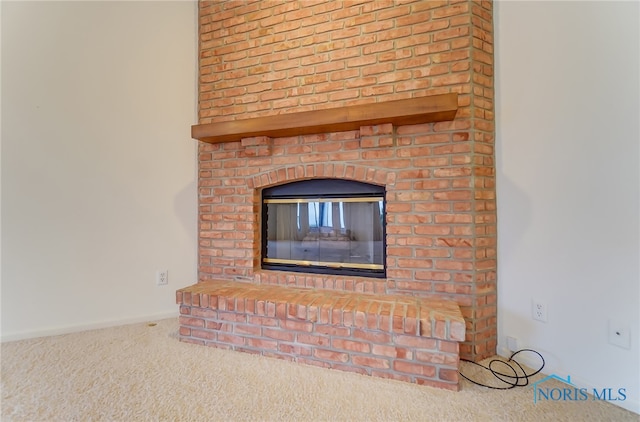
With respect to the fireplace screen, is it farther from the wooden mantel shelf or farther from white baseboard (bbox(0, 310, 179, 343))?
white baseboard (bbox(0, 310, 179, 343))

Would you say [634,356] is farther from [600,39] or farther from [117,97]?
[117,97]

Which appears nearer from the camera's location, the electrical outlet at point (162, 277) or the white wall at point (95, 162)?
the white wall at point (95, 162)

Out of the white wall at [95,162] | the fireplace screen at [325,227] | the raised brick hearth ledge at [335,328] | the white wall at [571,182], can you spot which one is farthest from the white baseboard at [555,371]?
the white wall at [95,162]

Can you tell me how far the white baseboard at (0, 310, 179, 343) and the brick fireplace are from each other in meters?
0.59

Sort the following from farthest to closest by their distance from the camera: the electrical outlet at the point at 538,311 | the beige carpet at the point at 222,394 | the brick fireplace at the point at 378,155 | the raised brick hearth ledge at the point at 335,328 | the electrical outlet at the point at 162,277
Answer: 1. the electrical outlet at the point at 162,277
2. the brick fireplace at the point at 378,155
3. the electrical outlet at the point at 538,311
4. the raised brick hearth ledge at the point at 335,328
5. the beige carpet at the point at 222,394

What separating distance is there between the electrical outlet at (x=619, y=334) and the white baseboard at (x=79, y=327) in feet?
9.03

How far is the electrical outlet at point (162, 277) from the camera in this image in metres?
2.41

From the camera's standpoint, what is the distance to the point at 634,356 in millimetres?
1276

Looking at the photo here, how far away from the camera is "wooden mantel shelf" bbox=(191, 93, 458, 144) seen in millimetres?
1610

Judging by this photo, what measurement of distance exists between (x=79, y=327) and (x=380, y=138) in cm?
251

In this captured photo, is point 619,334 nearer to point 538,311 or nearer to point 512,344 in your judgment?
point 538,311

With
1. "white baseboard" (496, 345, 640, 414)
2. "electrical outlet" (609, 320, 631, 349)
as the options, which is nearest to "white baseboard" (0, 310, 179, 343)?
"white baseboard" (496, 345, 640, 414)

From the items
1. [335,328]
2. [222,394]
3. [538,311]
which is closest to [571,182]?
[538,311]

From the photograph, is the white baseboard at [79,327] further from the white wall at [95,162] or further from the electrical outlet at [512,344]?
the electrical outlet at [512,344]
